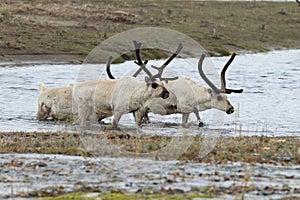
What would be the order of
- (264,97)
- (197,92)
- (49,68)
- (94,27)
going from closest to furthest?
(197,92)
(264,97)
(49,68)
(94,27)

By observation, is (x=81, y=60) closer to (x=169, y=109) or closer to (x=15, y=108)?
(x=15, y=108)

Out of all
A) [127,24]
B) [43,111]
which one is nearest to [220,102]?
[43,111]

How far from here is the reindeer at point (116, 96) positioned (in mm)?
16578

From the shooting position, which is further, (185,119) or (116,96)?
(185,119)

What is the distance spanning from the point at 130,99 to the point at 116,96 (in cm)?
28

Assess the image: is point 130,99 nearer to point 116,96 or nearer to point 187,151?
point 116,96

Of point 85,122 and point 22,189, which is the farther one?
point 85,122

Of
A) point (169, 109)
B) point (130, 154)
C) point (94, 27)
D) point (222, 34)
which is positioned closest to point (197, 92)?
point (169, 109)

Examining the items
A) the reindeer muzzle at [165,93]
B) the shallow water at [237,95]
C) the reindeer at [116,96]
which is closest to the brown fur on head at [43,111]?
the shallow water at [237,95]

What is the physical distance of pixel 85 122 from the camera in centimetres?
1689

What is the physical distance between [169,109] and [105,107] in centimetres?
159

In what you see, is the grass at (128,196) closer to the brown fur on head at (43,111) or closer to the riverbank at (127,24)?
the brown fur on head at (43,111)

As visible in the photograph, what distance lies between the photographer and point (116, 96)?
16656mm

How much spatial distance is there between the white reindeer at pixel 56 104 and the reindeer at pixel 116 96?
1.04 metres
